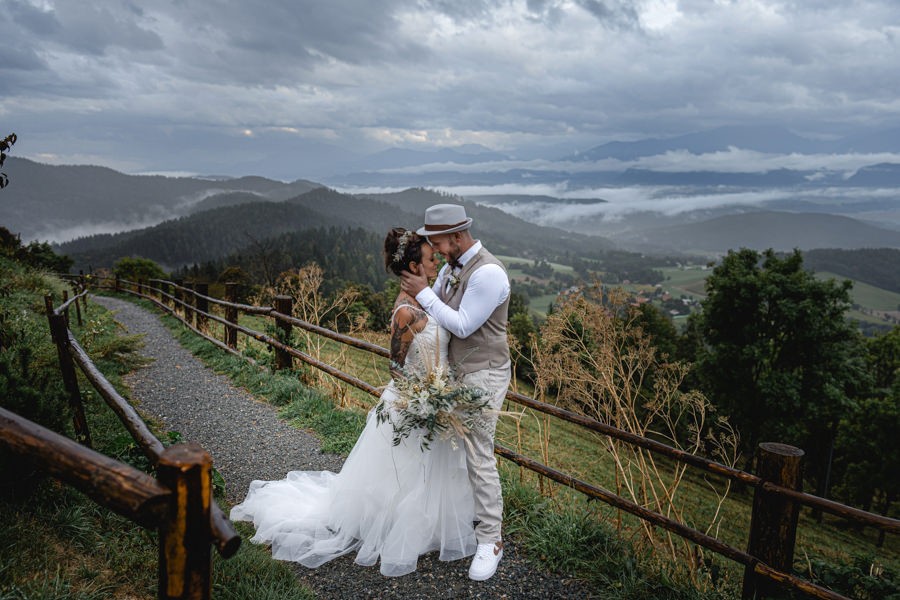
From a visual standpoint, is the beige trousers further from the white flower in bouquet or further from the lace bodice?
the lace bodice

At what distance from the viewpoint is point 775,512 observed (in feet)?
8.96

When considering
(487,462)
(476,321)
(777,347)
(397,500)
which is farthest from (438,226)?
(777,347)

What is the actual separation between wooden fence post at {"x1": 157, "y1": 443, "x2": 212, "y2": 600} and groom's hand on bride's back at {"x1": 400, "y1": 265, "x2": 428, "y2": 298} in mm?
1593

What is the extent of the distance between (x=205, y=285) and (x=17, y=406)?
1041 cm

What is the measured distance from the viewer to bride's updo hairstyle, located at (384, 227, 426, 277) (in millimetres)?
2936

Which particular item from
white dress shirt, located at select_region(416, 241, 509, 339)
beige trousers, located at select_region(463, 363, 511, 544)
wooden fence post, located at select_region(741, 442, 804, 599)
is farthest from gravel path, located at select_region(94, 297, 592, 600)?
white dress shirt, located at select_region(416, 241, 509, 339)

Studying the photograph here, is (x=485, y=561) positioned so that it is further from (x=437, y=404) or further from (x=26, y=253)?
(x=26, y=253)

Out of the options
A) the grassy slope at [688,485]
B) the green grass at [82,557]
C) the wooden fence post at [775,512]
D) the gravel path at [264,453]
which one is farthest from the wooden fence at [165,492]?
the grassy slope at [688,485]

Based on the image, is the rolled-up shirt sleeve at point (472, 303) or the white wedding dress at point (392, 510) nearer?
the rolled-up shirt sleeve at point (472, 303)

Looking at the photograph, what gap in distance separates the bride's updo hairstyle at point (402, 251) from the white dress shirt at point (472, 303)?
19 cm

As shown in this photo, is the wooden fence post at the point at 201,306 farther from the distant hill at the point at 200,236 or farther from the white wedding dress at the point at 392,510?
the distant hill at the point at 200,236

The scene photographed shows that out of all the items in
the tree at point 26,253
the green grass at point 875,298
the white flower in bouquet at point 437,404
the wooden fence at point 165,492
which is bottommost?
the green grass at point 875,298

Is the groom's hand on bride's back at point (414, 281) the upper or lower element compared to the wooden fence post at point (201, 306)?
upper

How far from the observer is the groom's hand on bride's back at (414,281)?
293 cm
